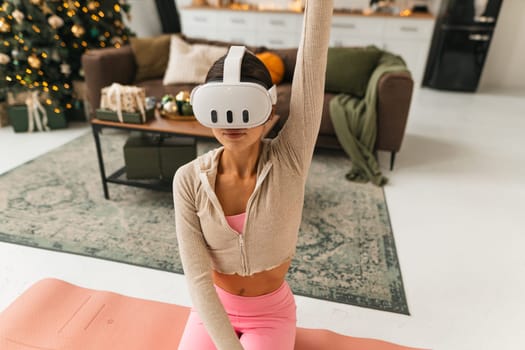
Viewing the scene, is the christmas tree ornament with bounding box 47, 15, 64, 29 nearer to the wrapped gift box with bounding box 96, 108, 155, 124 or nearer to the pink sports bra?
the wrapped gift box with bounding box 96, 108, 155, 124

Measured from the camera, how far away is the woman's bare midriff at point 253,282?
96 cm

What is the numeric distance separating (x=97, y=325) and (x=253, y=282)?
703mm

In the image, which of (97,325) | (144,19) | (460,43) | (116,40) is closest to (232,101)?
(97,325)

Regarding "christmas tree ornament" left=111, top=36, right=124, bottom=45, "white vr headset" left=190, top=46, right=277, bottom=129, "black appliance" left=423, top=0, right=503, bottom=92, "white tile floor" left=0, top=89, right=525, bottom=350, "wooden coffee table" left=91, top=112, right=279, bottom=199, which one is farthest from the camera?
"black appliance" left=423, top=0, right=503, bottom=92

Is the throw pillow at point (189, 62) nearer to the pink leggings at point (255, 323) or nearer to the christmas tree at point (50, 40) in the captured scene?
the christmas tree at point (50, 40)

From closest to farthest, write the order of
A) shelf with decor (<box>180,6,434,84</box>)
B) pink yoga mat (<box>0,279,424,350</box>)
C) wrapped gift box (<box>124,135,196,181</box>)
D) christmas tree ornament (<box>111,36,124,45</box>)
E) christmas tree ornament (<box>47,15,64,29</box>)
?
pink yoga mat (<box>0,279,424,350</box>), wrapped gift box (<box>124,135,196,181</box>), christmas tree ornament (<box>47,15,64,29</box>), christmas tree ornament (<box>111,36,124,45</box>), shelf with decor (<box>180,6,434,84</box>)

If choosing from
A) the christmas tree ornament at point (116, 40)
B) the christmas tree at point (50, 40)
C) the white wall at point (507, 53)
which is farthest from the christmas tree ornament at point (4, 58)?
the white wall at point (507, 53)

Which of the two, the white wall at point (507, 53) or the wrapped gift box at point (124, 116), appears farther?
the white wall at point (507, 53)

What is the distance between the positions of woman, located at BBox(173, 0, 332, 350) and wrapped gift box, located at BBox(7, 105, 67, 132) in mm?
2896

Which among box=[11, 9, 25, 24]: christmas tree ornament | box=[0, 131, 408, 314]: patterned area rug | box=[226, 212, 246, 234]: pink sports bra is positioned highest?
box=[11, 9, 25, 24]: christmas tree ornament

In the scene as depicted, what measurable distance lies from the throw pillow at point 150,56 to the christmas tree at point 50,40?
379mm

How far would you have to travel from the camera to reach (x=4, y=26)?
2846 millimetres

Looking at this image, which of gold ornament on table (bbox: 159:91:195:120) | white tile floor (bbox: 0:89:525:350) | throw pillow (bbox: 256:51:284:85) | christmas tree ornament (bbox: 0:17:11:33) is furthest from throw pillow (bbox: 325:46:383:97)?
christmas tree ornament (bbox: 0:17:11:33)

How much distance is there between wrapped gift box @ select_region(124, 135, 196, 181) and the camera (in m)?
2.07
